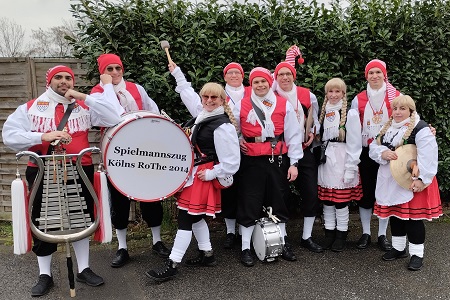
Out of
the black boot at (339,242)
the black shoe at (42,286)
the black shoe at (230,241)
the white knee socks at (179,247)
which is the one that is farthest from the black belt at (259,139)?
the black shoe at (42,286)

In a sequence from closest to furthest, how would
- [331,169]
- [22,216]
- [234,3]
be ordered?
[22,216] → [331,169] → [234,3]

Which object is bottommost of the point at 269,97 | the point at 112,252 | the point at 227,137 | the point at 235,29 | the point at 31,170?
the point at 112,252

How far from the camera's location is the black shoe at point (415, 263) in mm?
3994

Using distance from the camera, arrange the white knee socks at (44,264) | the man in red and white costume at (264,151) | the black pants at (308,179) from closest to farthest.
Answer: the white knee socks at (44,264)
the man in red and white costume at (264,151)
the black pants at (308,179)

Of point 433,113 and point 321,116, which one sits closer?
point 321,116

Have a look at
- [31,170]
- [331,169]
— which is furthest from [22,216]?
[331,169]

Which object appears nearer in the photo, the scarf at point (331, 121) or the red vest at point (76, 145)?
the red vest at point (76, 145)

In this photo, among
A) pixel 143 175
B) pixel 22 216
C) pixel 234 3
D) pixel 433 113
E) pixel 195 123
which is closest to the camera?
pixel 22 216

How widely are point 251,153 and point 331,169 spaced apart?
33.3 inches

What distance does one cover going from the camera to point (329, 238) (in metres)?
4.62

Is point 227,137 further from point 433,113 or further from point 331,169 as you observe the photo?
point 433,113

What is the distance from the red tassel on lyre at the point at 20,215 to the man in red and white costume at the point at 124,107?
2.54 ft

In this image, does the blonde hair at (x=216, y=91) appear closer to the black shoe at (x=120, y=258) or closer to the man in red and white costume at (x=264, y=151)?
the man in red and white costume at (x=264, y=151)

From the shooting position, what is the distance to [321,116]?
4.49 meters
